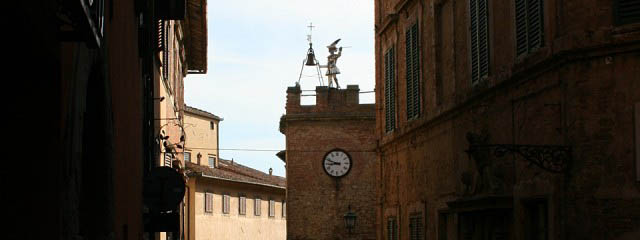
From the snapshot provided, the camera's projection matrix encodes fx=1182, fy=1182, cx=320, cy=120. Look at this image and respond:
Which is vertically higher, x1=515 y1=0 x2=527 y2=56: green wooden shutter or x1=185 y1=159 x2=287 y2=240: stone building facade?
x1=515 y1=0 x2=527 y2=56: green wooden shutter

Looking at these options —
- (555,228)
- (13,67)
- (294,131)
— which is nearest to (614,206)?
(555,228)

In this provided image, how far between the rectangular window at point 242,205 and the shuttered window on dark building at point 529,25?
43.6m

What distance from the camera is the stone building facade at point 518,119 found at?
11.4 meters

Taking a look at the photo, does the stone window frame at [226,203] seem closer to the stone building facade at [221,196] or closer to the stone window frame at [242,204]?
the stone building facade at [221,196]

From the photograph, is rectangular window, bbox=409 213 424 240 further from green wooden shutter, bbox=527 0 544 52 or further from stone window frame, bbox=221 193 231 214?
stone window frame, bbox=221 193 231 214

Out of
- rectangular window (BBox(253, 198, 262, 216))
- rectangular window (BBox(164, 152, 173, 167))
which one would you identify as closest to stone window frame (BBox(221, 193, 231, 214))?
rectangular window (BBox(253, 198, 262, 216))

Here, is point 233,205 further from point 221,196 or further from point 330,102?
point 330,102

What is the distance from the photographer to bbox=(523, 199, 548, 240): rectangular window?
12.9m

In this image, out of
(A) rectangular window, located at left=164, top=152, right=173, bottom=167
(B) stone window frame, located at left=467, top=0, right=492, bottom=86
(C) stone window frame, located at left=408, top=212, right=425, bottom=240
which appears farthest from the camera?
(A) rectangular window, located at left=164, top=152, right=173, bottom=167

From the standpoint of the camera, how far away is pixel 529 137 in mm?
13250

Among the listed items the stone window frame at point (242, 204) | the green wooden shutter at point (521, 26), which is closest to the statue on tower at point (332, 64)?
the stone window frame at point (242, 204)

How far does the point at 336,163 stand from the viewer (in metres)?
45.1

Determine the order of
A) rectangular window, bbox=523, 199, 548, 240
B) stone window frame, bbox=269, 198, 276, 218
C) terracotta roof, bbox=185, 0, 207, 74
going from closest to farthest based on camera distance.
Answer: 1. rectangular window, bbox=523, 199, 548, 240
2. terracotta roof, bbox=185, 0, 207, 74
3. stone window frame, bbox=269, 198, 276, 218

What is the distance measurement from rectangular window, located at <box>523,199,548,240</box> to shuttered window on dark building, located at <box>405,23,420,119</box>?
671 cm
